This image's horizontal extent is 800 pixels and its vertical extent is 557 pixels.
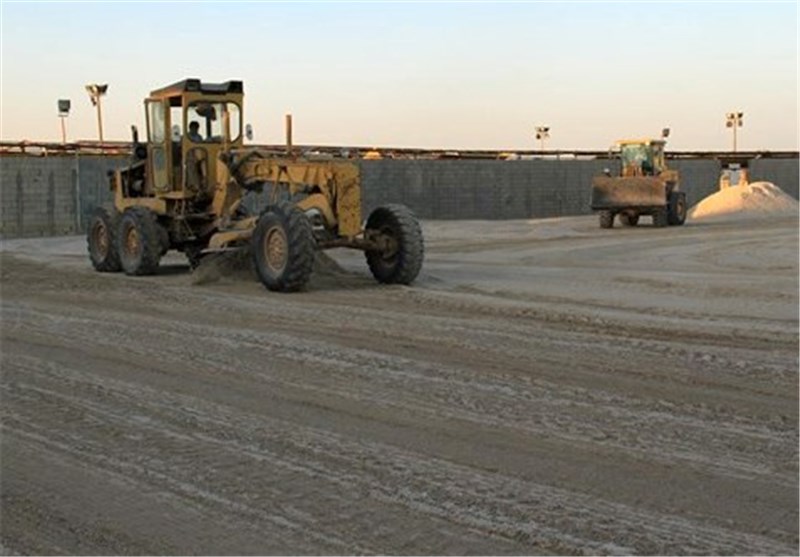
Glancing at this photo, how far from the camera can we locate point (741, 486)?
15.9 feet

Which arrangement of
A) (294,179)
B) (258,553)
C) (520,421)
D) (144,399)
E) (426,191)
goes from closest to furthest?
1. (258,553)
2. (520,421)
3. (144,399)
4. (294,179)
5. (426,191)

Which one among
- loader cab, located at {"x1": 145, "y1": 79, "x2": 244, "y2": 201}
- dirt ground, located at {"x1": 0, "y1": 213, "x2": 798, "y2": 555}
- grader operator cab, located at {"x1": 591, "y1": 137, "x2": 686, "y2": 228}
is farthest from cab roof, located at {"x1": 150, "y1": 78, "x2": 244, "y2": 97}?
grader operator cab, located at {"x1": 591, "y1": 137, "x2": 686, "y2": 228}

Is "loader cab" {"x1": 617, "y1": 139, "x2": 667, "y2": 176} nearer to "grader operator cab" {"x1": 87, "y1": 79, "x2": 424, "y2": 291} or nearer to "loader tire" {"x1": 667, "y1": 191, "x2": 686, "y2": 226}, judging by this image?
"loader tire" {"x1": 667, "y1": 191, "x2": 686, "y2": 226}

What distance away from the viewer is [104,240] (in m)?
16.8

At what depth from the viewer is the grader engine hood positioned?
29.7m

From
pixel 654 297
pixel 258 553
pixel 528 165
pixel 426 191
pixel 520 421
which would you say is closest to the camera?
pixel 258 553

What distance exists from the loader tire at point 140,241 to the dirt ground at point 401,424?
3.10 metres

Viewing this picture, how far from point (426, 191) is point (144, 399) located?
29.8 meters

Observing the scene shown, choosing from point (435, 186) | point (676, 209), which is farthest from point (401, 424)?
point (435, 186)

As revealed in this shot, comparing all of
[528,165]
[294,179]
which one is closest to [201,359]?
[294,179]

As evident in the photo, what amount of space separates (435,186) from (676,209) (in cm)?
925

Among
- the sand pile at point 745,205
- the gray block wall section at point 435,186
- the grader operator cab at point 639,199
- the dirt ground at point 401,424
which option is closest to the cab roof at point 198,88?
the dirt ground at point 401,424

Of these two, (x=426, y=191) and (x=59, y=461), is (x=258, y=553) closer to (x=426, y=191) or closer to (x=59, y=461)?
(x=59, y=461)

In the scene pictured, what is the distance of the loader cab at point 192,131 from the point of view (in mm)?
15031
